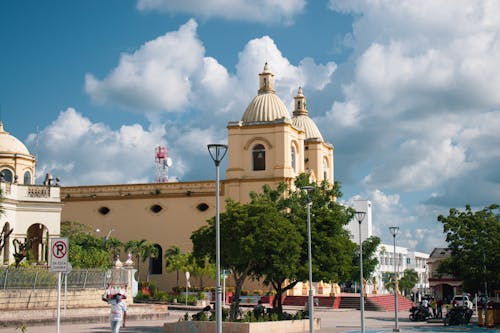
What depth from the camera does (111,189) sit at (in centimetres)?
6281

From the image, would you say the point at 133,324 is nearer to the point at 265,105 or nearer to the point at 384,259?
the point at 265,105

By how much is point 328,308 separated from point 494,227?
67.8 feet

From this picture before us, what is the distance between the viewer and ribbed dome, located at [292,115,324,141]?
2680 inches

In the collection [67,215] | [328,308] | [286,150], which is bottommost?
[328,308]

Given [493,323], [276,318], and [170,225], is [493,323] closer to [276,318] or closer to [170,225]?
[276,318]

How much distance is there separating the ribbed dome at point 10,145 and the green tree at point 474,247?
105 feet

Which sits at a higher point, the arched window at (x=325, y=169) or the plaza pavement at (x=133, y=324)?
the arched window at (x=325, y=169)

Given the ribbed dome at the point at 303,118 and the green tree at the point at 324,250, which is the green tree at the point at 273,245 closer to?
the green tree at the point at 324,250

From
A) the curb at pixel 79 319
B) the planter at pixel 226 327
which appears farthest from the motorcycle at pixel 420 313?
the planter at pixel 226 327

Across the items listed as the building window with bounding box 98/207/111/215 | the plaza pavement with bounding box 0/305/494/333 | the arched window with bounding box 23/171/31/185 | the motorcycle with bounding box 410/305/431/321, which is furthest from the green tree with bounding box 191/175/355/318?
the building window with bounding box 98/207/111/215

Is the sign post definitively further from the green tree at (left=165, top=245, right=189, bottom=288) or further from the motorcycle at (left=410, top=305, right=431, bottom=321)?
the green tree at (left=165, top=245, right=189, bottom=288)

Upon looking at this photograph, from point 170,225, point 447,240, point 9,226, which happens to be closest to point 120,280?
point 9,226

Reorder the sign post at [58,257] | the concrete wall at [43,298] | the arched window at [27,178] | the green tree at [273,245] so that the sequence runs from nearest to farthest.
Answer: the sign post at [58,257], the green tree at [273,245], the concrete wall at [43,298], the arched window at [27,178]

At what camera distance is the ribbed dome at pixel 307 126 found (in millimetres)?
68062
